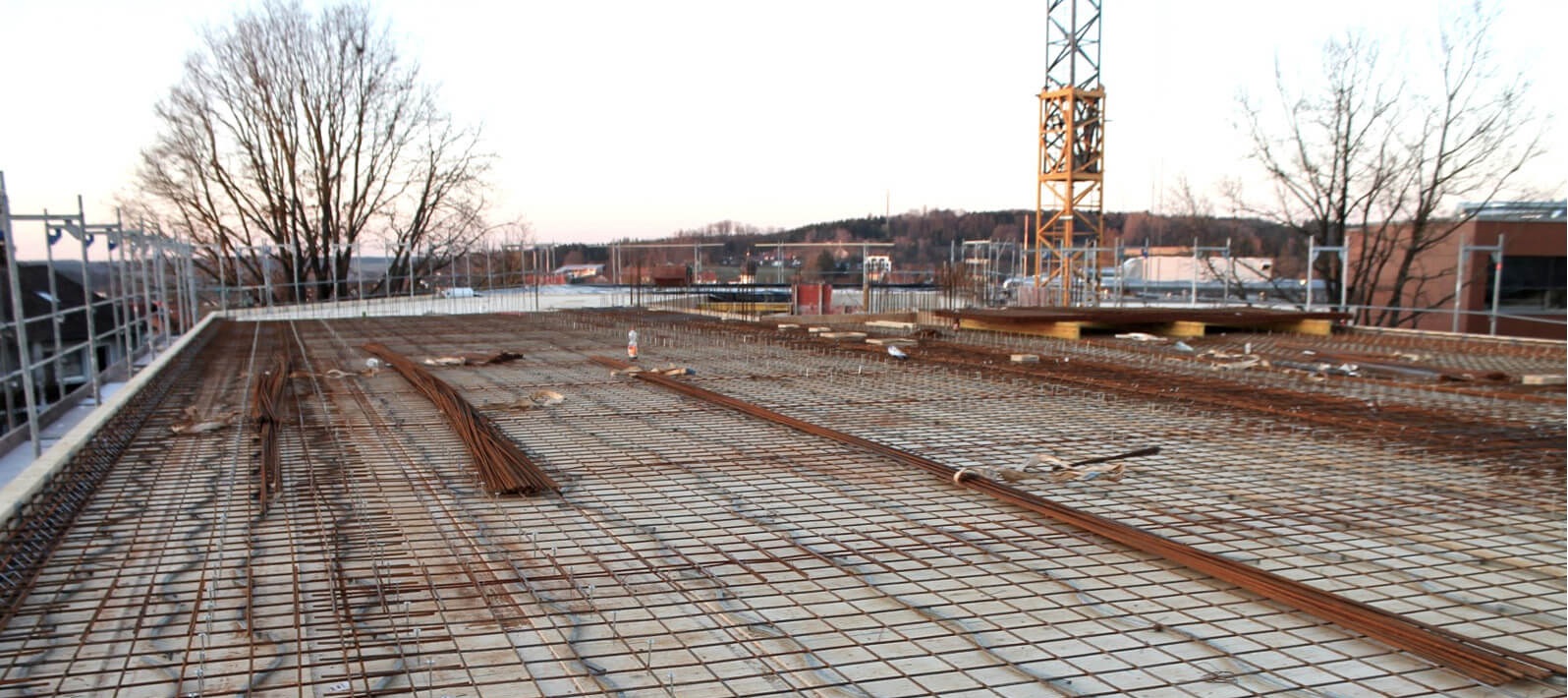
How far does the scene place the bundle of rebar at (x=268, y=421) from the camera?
4.06m

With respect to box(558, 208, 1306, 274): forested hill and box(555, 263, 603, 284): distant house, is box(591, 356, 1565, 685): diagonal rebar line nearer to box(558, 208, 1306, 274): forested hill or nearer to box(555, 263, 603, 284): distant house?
box(558, 208, 1306, 274): forested hill

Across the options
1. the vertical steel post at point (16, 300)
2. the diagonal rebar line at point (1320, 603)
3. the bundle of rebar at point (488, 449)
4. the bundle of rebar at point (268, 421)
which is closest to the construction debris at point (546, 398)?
the bundle of rebar at point (488, 449)

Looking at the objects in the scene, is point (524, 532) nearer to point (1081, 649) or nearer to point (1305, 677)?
point (1081, 649)

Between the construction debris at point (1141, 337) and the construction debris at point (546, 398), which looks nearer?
the construction debris at point (546, 398)

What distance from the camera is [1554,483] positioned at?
4184 millimetres

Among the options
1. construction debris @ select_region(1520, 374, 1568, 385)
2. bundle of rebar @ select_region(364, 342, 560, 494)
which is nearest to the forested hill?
construction debris @ select_region(1520, 374, 1568, 385)

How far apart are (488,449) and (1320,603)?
3.58 m

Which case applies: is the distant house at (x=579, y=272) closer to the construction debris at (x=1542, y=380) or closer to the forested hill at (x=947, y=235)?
the forested hill at (x=947, y=235)

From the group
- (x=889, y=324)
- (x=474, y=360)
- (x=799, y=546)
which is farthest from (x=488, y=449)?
(x=889, y=324)

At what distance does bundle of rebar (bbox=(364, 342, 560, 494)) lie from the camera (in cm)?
403

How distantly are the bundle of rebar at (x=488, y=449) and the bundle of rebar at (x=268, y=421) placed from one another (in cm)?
84

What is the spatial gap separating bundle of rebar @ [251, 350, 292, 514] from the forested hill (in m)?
13.6

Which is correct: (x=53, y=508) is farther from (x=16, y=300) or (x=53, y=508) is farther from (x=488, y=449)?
(x=16, y=300)

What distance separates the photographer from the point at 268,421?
5.54 metres
